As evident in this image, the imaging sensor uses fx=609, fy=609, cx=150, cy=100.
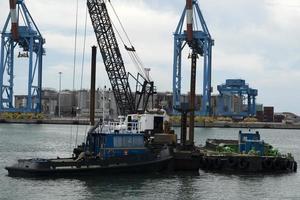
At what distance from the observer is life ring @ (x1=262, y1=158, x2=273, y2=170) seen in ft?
137

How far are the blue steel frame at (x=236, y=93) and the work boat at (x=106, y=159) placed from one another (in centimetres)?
13005

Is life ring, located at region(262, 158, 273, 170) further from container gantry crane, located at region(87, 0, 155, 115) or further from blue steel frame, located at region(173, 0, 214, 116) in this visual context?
blue steel frame, located at region(173, 0, 214, 116)

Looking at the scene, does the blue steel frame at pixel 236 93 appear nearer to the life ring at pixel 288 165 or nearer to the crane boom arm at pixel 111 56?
the crane boom arm at pixel 111 56

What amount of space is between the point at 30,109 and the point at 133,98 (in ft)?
292

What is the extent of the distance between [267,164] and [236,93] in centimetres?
13039

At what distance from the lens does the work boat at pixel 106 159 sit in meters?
34.4

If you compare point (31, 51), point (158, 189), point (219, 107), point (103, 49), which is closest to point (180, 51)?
point (31, 51)

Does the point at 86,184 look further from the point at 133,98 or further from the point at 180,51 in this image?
the point at 180,51

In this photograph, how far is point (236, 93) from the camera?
17125 centimetres

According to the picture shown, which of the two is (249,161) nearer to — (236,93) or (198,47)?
(198,47)

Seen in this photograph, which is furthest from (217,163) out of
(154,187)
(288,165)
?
(154,187)

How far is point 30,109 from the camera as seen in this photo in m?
150

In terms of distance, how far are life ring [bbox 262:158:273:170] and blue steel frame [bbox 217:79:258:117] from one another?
411 feet

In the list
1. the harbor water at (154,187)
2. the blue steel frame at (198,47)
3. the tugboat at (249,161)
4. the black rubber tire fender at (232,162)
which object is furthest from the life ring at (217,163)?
the blue steel frame at (198,47)
